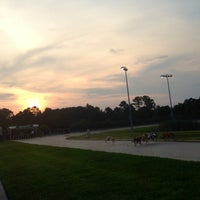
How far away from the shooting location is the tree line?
328ft

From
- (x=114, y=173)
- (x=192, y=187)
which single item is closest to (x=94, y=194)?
(x=192, y=187)

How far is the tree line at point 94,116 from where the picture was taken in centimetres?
10012

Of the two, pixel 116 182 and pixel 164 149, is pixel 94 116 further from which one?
pixel 116 182

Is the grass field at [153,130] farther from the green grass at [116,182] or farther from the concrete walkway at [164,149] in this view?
the green grass at [116,182]

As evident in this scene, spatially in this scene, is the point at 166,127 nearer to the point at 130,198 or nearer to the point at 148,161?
the point at 148,161

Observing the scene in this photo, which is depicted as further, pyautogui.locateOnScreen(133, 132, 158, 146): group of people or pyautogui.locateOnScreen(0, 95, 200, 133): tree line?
pyautogui.locateOnScreen(0, 95, 200, 133): tree line

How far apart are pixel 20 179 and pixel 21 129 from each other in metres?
101

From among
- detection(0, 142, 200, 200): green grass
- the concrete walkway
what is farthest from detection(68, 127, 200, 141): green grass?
detection(0, 142, 200, 200): green grass

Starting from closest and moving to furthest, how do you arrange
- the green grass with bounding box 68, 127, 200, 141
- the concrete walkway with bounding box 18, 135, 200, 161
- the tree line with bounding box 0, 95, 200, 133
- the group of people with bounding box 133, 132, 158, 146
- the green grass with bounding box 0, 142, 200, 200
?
1. the green grass with bounding box 0, 142, 200, 200
2. the concrete walkway with bounding box 18, 135, 200, 161
3. the group of people with bounding box 133, 132, 158, 146
4. the green grass with bounding box 68, 127, 200, 141
5. the tree line with bounding box 0, 95, 200, 133

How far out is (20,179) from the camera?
15.3 metres

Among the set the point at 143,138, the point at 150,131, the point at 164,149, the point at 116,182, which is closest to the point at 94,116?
the point at 150,131

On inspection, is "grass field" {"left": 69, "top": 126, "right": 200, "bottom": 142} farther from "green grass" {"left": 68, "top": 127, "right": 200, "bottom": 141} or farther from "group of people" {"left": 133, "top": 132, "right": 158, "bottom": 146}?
"group of people" {"left": 133, "top": 132, "right": 158, "bottom": 146}

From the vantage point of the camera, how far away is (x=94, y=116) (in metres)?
136

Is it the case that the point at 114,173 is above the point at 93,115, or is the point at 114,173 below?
below
